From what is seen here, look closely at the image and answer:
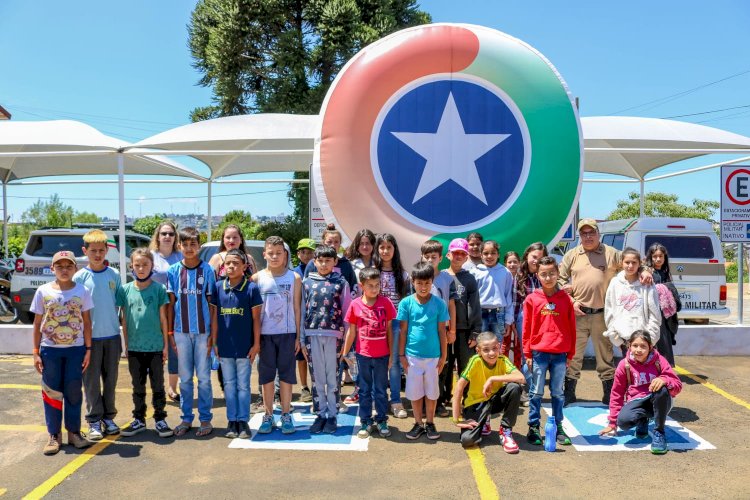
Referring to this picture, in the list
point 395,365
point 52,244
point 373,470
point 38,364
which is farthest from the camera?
point 52,244

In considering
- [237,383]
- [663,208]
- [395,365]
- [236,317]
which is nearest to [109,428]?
[237,383]

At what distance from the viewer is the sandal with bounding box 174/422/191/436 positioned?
4416 mm

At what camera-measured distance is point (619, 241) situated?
9.88 meters

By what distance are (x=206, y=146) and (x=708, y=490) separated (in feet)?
25.0

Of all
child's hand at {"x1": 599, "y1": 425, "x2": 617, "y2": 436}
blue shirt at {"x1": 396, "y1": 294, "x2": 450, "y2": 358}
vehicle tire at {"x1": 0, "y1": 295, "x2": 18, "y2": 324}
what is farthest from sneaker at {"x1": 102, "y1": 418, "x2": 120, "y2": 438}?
vehicle tire at {"x1": 0, "y1": 295, "x2": 18, "y2": 324}

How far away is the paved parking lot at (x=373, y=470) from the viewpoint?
11.4ft

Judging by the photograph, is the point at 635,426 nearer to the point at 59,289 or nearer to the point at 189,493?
the point at 189,493

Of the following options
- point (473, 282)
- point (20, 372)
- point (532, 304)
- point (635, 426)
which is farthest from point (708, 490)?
point (20, 372)

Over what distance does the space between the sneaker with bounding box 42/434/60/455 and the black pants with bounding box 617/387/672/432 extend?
13.2 feet

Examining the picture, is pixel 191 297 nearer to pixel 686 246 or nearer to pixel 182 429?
pixel 182 429

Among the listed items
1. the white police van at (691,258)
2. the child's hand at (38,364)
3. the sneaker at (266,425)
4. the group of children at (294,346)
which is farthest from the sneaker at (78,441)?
the white police van at (691,258)

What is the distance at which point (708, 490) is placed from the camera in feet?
11.4

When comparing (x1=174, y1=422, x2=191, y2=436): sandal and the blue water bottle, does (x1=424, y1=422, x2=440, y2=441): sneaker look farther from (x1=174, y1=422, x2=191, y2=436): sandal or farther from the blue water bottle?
(x1=174, y1=422, x2=191, y2=436): sandal

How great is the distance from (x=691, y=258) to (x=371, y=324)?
6.69 meters
